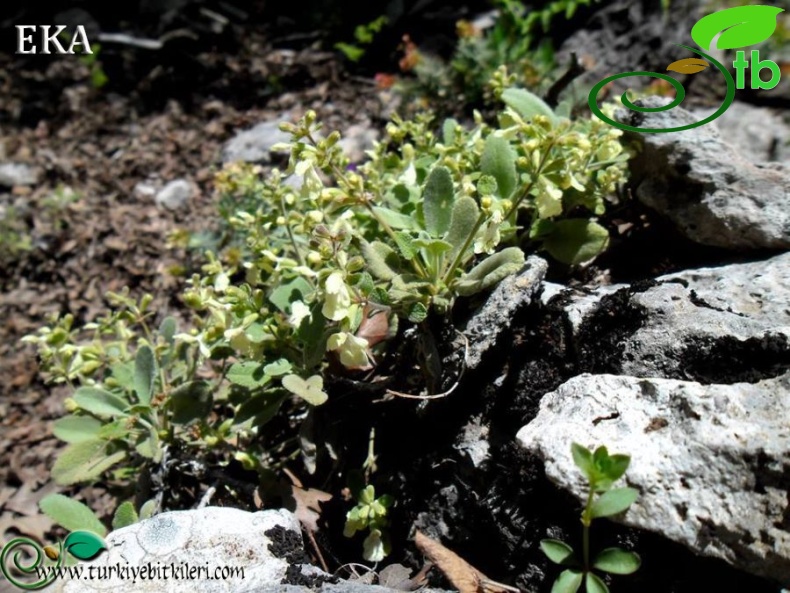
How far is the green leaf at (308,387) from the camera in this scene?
215 cm

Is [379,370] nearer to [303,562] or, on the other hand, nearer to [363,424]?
[363,424]

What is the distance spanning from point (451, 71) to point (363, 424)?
3222 millimetres

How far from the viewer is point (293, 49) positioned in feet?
20.6

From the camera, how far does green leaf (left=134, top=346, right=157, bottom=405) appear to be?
2.60 metres

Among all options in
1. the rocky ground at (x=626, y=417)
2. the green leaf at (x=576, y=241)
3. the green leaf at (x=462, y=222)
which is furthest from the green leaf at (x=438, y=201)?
the green leaf at (x=576, y=241)

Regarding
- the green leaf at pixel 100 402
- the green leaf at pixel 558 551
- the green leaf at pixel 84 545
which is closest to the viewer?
the green leaf at pixel 558 551

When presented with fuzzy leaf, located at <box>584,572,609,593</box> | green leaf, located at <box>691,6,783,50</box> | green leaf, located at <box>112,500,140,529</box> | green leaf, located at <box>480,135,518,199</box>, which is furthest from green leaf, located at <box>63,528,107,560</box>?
green leaf, located at <box>691,6,783,50</box>

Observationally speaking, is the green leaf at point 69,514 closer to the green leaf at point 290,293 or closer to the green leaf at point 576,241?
the green leaf at point 290,293

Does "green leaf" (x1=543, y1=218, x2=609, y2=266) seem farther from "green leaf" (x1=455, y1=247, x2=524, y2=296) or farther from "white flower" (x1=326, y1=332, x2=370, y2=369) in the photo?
"white flower" (x1=326, y1=332, x2=370, y2=369)

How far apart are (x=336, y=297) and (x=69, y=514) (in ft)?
4.08

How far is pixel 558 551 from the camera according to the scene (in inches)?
69.9

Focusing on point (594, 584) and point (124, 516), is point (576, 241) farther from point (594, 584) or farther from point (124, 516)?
point (124, 516)

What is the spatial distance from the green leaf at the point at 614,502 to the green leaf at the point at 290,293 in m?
1.25

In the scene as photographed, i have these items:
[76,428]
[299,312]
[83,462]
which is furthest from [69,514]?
[299,312]
